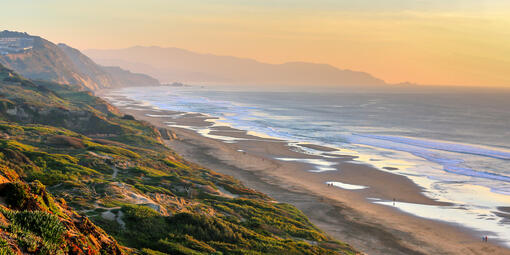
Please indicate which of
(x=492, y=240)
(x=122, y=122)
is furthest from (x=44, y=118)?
(x=492, y=240)

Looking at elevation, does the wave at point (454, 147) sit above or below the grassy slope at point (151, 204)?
below

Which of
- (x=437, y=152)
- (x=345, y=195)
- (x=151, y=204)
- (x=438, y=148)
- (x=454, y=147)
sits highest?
(x=151, y=204)

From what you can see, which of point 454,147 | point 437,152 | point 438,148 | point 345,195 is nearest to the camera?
point 345,195

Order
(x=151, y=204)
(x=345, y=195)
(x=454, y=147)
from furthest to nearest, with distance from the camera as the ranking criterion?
(x=454, y=147) → (x=345, y=195) → (x=151, y=204)

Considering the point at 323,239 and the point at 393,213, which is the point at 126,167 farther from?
the point at 393,213

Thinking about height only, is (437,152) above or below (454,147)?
below

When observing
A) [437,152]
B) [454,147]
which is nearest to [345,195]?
[437,152]

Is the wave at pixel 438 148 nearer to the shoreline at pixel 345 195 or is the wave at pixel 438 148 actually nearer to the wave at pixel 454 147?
the wave at pixel 454 147

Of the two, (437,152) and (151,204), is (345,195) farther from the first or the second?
(437,152)

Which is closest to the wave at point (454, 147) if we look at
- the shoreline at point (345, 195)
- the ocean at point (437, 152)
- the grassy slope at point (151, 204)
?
the ocean at point (437, 152)
